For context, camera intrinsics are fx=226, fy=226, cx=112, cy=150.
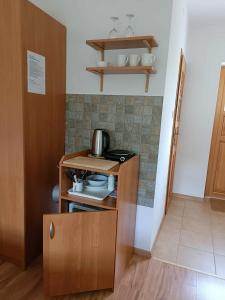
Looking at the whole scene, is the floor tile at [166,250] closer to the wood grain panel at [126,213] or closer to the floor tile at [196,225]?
the wood grain panel at [126,213]

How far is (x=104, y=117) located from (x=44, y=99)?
0.51 metres

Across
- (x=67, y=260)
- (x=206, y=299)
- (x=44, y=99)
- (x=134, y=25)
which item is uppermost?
(x=134, y=25)

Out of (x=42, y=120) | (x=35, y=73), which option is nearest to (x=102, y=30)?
(x=35, y=73)

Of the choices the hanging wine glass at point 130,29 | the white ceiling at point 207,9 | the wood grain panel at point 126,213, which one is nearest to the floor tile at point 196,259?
the wood grain panel at point 126,213

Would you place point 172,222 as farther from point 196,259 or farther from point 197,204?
point 197,204

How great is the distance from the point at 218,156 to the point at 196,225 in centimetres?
120

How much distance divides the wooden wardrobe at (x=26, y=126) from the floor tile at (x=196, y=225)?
5.20 feet

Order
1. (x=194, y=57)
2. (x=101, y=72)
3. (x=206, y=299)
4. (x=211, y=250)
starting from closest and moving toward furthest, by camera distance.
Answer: (x=206, y=299)
(x=101, y=72)
(x=211, y=250)
(x=194, y=57)

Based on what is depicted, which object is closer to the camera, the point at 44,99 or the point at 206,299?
the point at 206,299

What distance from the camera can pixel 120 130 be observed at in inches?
75.5

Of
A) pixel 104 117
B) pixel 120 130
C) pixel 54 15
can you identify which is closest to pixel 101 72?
pixel 104 117

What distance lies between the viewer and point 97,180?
173 centimetres

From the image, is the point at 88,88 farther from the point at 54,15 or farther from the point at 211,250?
the point at 211,250

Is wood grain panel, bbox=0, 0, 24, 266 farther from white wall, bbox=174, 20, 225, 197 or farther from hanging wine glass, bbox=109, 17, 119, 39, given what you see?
white wall, bbox=174, 20, 225, 197
